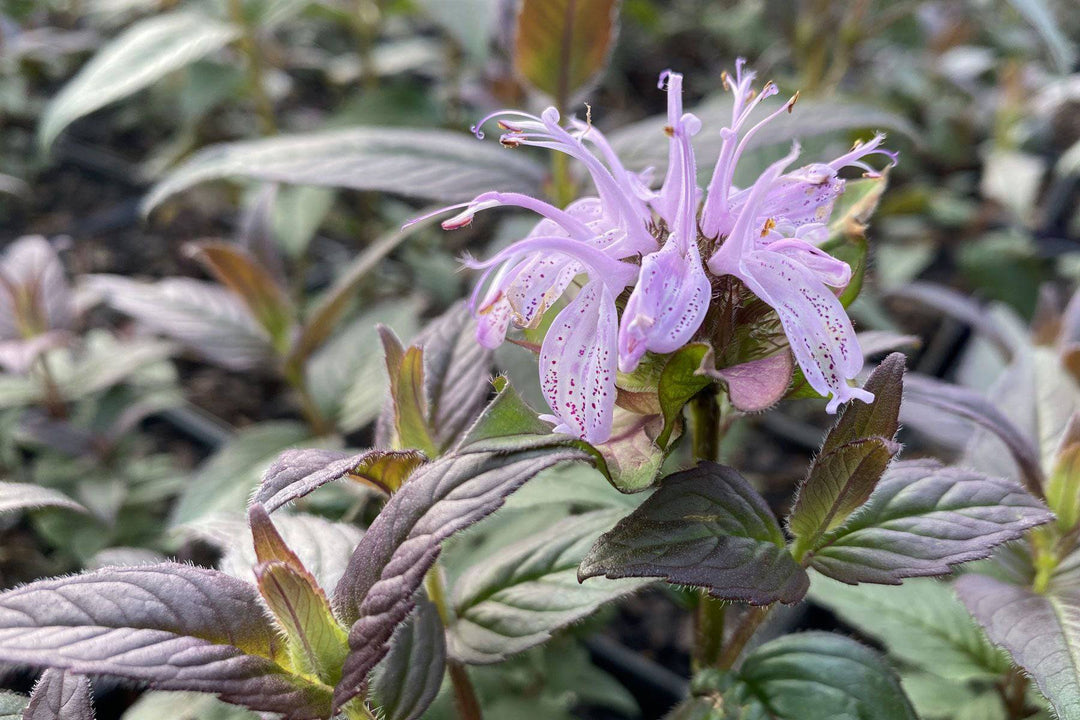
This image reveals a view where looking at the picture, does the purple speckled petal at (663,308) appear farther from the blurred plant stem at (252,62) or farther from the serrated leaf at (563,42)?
the blurred plant stem at (252,62)

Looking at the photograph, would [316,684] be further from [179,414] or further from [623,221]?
[179,414]

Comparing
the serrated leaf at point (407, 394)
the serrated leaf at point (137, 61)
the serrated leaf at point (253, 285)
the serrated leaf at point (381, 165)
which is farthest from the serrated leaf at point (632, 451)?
the serrated leaf at point (137, 61)

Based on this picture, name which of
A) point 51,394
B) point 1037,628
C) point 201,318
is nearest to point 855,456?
point 1037,628

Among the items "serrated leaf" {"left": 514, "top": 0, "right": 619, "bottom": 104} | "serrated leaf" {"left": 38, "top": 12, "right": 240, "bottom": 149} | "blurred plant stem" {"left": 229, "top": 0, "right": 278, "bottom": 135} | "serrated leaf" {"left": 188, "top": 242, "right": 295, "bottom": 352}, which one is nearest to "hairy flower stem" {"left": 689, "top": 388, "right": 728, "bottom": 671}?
"serrated leaf" {"left": 514, "top": 0, "right": 619, "bottom": 104}

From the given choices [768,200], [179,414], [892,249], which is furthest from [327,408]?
[892,249]

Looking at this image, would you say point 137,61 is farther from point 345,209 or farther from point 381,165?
point 345,209

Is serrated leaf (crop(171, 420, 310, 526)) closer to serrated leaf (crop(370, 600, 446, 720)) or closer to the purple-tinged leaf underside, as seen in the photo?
serrated leaf (crop(370, 600, 446, 720))
